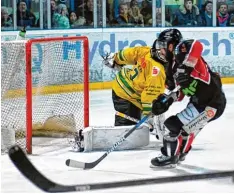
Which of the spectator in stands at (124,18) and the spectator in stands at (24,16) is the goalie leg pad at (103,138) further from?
the spectator in stands at (124,18)

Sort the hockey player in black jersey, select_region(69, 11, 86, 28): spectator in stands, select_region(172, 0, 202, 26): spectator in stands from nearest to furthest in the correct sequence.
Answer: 1. the hockey player in black jersey
2. select_region(69, 11, 86, 28): spectator in stands
3. select_region(172, 0, 202, 26): spectator in stands

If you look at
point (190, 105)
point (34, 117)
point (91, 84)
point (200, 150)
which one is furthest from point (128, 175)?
point (91, 84)

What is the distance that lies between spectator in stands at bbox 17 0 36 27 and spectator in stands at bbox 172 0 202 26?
6.35 ft

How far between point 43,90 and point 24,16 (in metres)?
3.46

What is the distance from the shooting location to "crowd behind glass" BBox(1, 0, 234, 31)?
8.90 m

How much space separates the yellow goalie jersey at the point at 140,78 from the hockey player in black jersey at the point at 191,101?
50 centimetres

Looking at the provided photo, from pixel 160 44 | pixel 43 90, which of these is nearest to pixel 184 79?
pixel 160 44

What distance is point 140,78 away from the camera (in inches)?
204

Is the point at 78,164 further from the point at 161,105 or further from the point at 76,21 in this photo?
the point at 76,21

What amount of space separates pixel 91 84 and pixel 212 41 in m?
1.74

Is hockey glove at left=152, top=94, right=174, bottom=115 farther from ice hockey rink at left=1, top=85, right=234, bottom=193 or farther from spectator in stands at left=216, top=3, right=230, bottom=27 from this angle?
spectator in stands at left=216, top=3, right=230, bottom=27

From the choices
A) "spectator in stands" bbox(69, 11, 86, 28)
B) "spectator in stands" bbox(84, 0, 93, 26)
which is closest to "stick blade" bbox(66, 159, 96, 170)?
"spectator in stands" bbox(69, 11, 86, 28)

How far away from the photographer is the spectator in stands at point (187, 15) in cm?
988

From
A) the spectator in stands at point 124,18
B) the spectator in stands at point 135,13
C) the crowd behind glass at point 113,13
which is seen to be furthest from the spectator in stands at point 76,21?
the spectator in stands at point 135,13
